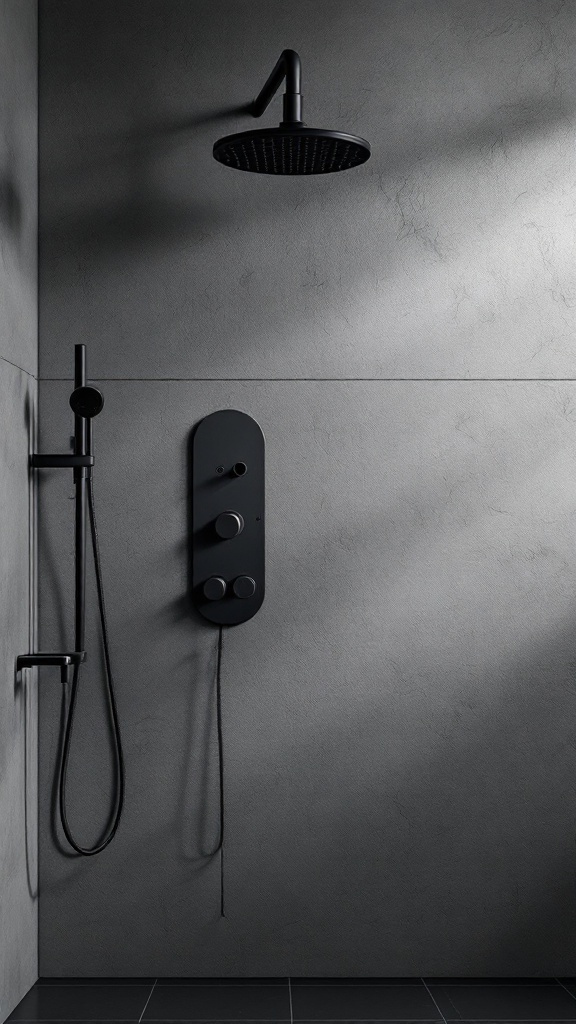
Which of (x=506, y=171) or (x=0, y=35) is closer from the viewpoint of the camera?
(x=0, y=35)

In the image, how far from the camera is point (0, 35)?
204 cm

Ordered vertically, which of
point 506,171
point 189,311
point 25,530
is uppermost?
point 506,171

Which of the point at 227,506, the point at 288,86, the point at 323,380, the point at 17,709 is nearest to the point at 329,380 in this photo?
the point at 323,380

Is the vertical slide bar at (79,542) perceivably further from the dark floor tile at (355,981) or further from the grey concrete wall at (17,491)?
the dark floor tile at (355,981)

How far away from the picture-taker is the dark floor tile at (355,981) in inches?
89.9

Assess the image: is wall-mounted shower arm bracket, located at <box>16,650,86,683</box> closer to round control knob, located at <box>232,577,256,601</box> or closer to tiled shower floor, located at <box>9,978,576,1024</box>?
round control knob, located at <box>232,577,256,601</box>

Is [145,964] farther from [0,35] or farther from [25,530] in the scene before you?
[0,35]

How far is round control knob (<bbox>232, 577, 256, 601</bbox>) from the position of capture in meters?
2.27

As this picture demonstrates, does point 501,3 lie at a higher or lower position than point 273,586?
higher

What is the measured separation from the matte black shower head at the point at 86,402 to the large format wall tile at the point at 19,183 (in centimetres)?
15

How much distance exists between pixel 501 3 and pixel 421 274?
2.24 ft

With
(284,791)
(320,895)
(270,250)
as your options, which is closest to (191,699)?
(284,791)

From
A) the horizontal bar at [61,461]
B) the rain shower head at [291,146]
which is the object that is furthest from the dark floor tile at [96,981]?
the rain shower head at [291,146]

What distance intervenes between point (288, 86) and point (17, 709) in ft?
4.80
